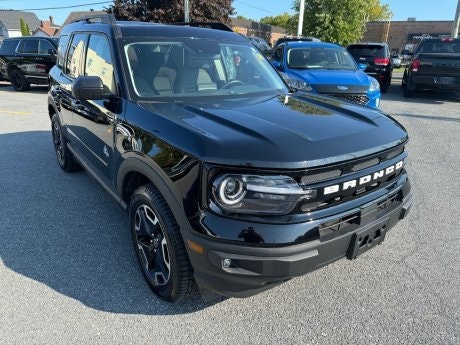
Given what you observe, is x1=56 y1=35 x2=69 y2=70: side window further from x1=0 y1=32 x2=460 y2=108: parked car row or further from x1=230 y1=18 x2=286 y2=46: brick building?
x1=230 y1=18 x2=286 y2=46: brick building

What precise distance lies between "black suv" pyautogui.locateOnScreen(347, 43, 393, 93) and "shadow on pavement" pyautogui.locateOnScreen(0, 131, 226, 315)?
10527 mm

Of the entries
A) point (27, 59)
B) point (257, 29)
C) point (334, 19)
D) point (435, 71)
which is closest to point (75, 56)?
point (435, 71)

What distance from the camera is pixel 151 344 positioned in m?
2.23

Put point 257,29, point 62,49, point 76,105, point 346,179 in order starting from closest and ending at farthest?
point 346,179 → point 76,105 → point 62,49 → point 257,29

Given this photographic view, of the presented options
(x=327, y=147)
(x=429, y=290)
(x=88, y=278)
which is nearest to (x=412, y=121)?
(x=429, y=290)

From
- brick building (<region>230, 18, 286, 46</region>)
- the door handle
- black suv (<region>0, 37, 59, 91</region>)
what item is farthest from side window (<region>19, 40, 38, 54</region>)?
brick building (<region>230, 18, 286, 46</region>)

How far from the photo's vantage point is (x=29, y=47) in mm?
12789

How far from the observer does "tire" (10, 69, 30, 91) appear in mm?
13220

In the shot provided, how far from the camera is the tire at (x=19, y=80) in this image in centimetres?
1322

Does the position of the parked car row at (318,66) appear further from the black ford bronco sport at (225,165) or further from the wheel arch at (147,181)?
the wheel arch at (147,181)

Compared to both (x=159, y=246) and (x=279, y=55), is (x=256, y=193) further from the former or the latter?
(x=279, y=55)

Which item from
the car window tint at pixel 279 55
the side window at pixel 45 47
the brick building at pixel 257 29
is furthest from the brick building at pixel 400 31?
the car window tint at pixel 279 55

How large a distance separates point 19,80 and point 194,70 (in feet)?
42.1

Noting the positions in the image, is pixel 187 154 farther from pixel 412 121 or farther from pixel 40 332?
pixel 412 121
